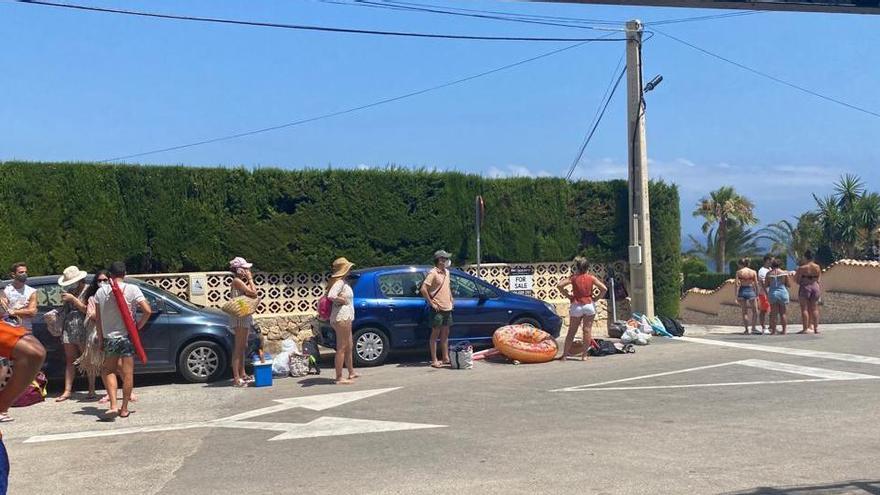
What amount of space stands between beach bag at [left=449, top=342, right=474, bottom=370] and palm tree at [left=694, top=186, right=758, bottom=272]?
3967 cm

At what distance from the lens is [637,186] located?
15.2 metres

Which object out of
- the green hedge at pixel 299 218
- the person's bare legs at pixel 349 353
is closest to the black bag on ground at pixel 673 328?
the green hedge at pixel 299 218

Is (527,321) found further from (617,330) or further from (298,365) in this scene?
(298,365)

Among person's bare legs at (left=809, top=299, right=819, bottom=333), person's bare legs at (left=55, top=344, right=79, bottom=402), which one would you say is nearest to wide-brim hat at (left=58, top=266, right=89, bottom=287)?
person's bare legs at (left=55, top=344, right=79, bottom=402)

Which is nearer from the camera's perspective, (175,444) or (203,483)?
(203,483)

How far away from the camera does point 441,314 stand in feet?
35.8

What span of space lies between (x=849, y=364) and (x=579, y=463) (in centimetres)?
696

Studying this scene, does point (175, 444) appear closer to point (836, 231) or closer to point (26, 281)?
point (26, 281)

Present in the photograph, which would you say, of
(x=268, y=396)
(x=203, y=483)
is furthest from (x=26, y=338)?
(x=268, y=396)

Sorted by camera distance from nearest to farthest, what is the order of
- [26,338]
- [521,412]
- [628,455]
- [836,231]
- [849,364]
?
[26,338]
[628,455]
[521,412]
[849,364]
[836,231]

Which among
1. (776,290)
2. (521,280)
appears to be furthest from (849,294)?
(521,280)

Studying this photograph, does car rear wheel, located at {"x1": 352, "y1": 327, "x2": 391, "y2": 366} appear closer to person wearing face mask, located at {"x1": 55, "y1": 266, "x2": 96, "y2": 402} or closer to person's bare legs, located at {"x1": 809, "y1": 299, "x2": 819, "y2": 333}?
person wearing face mask, located at {"x1": 55, "y1": 266, "x2": 96, "y2": 402}

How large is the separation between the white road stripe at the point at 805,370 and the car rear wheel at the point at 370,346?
546cm

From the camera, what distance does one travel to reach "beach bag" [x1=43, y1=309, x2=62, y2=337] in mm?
9242
